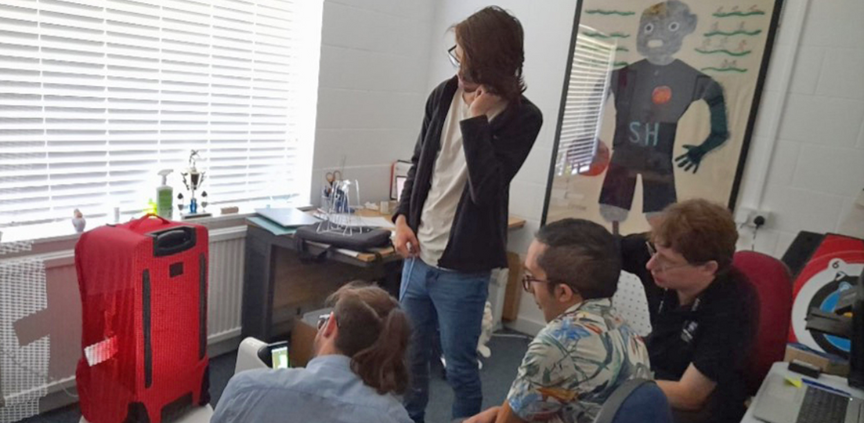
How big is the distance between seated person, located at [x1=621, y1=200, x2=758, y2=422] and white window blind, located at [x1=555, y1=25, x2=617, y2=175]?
1528 millimetres

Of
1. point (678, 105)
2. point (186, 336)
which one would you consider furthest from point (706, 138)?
point (186, 336)

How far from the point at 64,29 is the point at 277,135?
1011 mm

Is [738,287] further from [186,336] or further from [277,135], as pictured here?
[277,135]

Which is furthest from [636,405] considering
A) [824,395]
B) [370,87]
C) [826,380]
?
[370,87]

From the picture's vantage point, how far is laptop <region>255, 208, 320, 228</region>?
2443 mm

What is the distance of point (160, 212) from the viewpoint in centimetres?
223

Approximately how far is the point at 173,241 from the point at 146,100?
0.71m

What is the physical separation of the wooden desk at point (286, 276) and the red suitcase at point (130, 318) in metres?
0.59

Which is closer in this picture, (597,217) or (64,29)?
(64,29)

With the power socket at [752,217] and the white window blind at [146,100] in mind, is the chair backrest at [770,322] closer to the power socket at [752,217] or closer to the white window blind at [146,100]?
the power socket at [752,217]

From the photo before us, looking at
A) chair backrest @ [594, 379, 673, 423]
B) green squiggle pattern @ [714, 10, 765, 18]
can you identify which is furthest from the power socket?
chair backrest @ [594, 379, 673, 423]

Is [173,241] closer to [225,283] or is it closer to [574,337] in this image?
[225,283]

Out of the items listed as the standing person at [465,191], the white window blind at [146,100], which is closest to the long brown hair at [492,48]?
the standing person at [465,191]

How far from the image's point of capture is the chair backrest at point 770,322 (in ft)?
5.31
